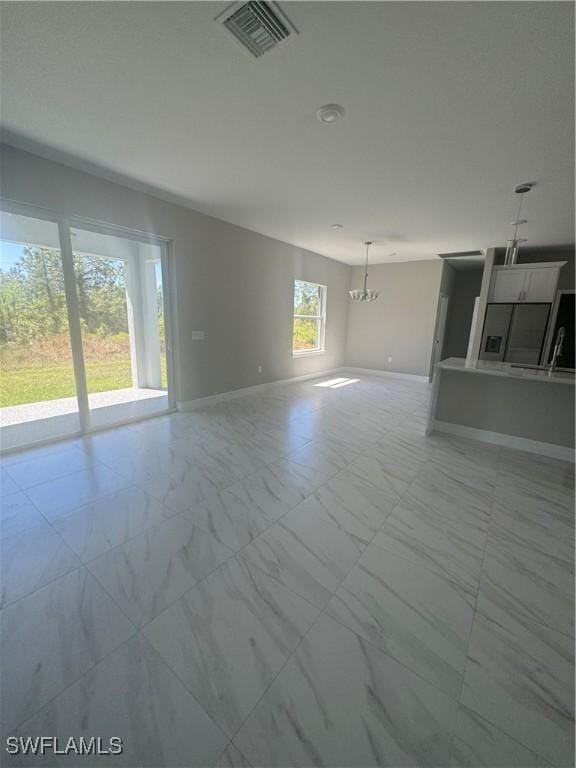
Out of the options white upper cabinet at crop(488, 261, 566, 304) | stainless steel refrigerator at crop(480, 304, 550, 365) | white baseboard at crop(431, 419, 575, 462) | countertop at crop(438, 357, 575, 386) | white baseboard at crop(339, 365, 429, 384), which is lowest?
white baseboard at crop(431, 419, 575, 462)

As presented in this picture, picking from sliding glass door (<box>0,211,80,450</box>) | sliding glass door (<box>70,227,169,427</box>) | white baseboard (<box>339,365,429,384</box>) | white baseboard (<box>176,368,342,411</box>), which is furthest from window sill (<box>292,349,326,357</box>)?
sliding glass door (<box>0,211,80,450</box>)

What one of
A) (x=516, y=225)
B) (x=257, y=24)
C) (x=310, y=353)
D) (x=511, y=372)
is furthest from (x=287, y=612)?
(x=310, y=353)

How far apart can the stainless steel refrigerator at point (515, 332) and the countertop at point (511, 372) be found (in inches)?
94.9

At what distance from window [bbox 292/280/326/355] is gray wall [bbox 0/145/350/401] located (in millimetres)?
235

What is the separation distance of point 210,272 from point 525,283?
5.41m

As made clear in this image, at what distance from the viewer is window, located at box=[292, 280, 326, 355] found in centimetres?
645

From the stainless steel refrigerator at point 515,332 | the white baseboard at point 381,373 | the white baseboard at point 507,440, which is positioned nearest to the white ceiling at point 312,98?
the stainless steel refrigerator at point 515,332

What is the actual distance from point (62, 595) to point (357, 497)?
1945 millimetres

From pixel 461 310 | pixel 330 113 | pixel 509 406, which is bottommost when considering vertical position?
pixel 509 406

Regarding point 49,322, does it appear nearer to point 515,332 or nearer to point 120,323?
point 120,323

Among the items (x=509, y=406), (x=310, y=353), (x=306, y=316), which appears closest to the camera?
(x=509, y=406)

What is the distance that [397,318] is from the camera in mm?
7281

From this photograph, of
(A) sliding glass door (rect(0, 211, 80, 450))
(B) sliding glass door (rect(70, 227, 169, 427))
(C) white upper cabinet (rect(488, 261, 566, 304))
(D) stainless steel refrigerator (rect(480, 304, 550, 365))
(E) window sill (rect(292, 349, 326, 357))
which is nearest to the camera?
(A) sliding glass door (rect(0, 211, 80, 450))

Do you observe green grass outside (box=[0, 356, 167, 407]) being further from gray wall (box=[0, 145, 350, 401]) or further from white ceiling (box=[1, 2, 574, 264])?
white ceiling (box=[1, 2, 574, 264])
